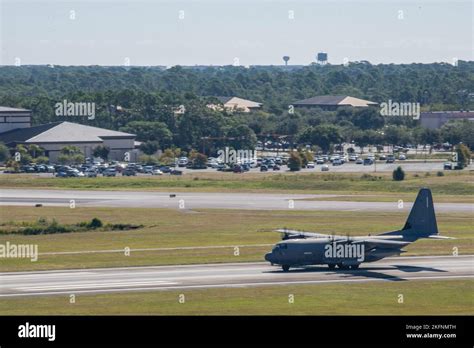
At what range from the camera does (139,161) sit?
199m

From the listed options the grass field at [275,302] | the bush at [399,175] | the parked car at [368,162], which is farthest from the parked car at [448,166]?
the grass field at [275,302]

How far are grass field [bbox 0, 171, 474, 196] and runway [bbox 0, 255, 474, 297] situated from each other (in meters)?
61.3

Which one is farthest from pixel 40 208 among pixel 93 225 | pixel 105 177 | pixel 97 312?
pixel 97 312

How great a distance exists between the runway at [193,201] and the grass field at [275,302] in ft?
162

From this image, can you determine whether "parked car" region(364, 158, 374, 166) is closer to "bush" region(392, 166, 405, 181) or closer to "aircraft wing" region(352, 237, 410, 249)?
"bush" region(392, 166, 405, 181)

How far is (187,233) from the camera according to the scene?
101750 mm

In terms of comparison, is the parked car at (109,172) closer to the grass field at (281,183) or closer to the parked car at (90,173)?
the parked car at (90,173)

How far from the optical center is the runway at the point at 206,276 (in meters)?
71.1

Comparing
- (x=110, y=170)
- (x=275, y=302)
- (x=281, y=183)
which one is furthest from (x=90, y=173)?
(x=275, y=302)
